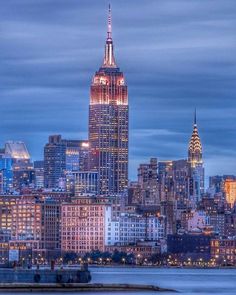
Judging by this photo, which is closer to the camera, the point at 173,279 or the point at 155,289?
the point at 155,289

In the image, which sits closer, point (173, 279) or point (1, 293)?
point (1, 293)

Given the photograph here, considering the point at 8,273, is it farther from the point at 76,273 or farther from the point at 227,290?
the point at 227,290

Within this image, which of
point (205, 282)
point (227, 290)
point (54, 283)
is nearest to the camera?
point (54, 283)

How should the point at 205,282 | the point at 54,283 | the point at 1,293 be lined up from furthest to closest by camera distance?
the point at 205,282, the point at 54,283, the point at 1,293

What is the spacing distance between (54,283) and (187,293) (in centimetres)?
1320

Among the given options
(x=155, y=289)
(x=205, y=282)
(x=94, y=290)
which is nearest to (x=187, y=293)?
(x=155, y=289)

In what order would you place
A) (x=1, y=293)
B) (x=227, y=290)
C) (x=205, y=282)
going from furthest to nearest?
(x=205, y=282) → (x=227, y=290) → (x=1, y=293)

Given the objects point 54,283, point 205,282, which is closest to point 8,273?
point 54,283

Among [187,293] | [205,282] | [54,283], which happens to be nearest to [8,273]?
[54,283]

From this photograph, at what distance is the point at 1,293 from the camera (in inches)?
5094

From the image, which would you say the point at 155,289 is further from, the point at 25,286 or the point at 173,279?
the point at 173,279

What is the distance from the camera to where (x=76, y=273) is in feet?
466

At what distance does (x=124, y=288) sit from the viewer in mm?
140375

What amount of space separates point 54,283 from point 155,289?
405 inches
